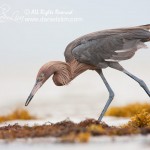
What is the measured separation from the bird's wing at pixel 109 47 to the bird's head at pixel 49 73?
397 mm

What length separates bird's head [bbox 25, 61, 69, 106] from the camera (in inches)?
503

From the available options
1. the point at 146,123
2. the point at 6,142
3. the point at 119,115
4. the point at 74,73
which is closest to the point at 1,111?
the point at 119,115

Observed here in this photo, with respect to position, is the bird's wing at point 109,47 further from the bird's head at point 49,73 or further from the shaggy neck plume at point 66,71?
the bird's head at point 49,73

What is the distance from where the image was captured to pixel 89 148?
864 centimetres

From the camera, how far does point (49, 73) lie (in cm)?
1284

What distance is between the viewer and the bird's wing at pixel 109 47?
42.0ft

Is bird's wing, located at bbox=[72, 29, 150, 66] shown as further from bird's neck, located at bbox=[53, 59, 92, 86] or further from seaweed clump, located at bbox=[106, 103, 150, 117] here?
seaweed clump, located at bbox=[106, 103, 150, 117]

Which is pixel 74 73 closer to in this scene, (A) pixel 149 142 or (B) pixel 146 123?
(B) pixel 146 123

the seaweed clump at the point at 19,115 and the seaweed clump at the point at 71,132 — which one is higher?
the seaweed clump at the point at 71,132

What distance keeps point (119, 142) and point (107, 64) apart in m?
4.11

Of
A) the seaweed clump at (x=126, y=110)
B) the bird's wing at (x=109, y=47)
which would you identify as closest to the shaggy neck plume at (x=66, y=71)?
the bird's wing at (x=109, y=47)

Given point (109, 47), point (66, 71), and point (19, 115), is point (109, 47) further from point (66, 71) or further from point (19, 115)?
point (19, 115)

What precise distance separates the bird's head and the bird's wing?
40cm

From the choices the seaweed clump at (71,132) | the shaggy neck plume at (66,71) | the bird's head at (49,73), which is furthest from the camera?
the shaggy neck plume at (66,71)
